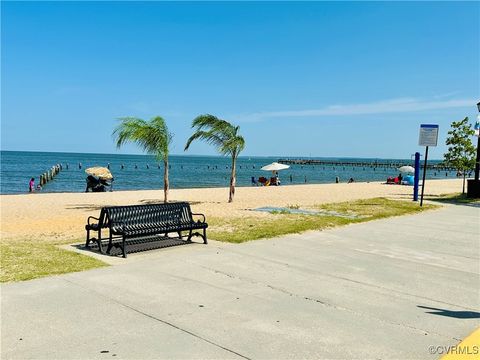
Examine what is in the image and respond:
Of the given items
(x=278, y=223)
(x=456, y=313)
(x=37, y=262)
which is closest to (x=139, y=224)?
(x=37, y=262)

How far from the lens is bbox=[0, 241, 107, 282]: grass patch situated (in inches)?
236

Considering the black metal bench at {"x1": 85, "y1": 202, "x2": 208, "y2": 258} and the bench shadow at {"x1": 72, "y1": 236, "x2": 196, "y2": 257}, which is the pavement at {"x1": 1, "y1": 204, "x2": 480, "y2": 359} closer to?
the bench shadow at {"x1": 72, "y1": 236, "x2": 196, "y2": 257}

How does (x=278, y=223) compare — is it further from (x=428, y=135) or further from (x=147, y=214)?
(x=428, y=135)

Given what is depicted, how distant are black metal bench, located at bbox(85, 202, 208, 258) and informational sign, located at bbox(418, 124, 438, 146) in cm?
1370

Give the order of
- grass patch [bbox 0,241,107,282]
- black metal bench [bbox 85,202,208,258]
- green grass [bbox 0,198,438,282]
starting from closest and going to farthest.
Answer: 1. grass patch [bbox 0,241,107,282]
2. green grass [bbox 0,198,438,282]
3. black metal bench [bbox 85,202,208,258]

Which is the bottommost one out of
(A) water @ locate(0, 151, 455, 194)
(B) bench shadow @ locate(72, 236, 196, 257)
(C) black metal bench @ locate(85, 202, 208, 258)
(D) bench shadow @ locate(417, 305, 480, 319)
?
(A) water @ locate(0, 151, 455, 194)

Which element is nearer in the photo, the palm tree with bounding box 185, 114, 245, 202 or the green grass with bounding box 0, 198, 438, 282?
the green grass with bounding box 0, 198, 438, 282

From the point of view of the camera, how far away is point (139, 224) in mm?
7926

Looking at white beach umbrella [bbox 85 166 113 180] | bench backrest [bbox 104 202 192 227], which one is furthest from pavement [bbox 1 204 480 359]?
white beach umbrella [bbox 85 166 113 180]

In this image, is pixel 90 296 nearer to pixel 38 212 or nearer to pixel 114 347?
pixel 114 347

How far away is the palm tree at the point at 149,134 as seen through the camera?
17.4m

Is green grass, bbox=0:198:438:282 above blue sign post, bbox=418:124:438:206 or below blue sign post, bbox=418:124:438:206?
below

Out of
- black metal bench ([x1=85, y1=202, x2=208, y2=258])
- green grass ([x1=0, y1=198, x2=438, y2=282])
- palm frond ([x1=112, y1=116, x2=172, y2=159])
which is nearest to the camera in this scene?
green grass ([x1=0, y1=198, x2=438, y2=282])

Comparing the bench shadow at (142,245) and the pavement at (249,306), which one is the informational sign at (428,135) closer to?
the pavement at (249,306)
